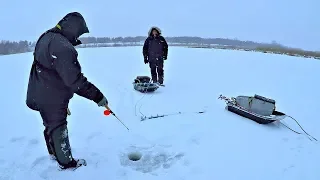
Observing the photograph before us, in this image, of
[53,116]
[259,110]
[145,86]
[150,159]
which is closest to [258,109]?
[259,110]

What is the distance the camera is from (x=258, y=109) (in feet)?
17.1

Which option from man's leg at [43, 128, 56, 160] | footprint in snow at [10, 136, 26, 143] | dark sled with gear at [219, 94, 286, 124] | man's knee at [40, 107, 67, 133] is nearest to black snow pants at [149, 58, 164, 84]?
dark sled with gear at [219, 94, 286, 124]

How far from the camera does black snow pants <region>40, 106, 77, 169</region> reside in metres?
3.13

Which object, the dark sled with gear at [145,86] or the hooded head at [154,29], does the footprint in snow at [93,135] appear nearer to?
the dark sled with gear at [145,86]

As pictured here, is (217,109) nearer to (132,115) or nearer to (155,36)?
(132,115)

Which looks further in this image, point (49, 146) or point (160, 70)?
point (160, 70)

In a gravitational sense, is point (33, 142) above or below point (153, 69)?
below

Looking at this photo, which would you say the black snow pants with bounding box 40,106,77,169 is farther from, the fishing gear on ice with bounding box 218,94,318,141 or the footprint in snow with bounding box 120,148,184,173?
the fishing gear on ice with bounding box 218,94,318,141

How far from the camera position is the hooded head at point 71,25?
3043 millimetres

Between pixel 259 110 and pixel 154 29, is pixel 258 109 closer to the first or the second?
pixel 259 110

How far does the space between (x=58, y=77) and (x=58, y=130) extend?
0.60 m

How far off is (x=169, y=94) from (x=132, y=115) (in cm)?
190

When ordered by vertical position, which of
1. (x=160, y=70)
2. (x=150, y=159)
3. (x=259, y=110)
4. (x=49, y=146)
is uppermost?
(x=160, y=70)

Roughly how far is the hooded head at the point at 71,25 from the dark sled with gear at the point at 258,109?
334 centimetres
